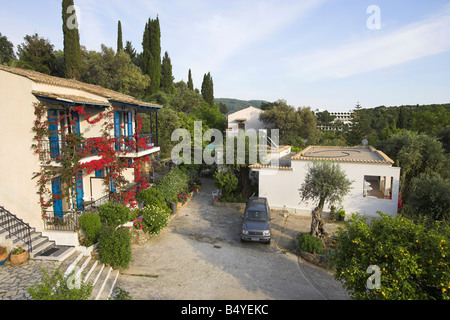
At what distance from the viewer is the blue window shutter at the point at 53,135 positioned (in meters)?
10.7

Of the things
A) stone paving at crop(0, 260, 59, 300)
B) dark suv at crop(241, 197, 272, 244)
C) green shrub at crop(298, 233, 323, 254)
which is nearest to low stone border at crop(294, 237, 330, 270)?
green shrub at crop(298, 233, 323, 254)

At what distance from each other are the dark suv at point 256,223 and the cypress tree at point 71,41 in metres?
28.3

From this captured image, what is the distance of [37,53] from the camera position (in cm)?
3500

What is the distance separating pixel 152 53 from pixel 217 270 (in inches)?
1677

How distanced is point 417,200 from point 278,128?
28.7m

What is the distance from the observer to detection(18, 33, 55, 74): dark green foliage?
112ft

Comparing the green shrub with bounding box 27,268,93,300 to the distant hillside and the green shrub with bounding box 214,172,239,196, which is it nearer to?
the green shrub with bounding box 214,172,239,196

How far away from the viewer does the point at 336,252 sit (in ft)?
23.9

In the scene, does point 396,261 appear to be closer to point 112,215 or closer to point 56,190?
point 112,215

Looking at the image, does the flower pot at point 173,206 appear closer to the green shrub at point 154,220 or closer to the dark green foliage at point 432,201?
the green shrub at point 154,220

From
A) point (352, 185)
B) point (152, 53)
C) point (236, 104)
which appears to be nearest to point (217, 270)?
point (352, 185)

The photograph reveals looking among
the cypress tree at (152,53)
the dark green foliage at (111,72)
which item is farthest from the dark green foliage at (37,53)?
the cypress tree at (152,53)
